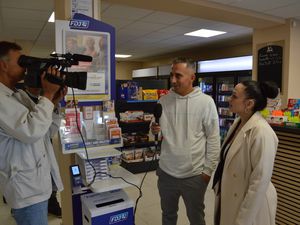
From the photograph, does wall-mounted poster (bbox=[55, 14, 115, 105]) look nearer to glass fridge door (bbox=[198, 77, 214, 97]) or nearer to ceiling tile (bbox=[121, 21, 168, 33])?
ceiling tile (bbox=[121, 21, 168, 33])

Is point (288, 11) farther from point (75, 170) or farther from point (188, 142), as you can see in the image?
point (75, 170)

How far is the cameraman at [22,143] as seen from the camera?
1186mm

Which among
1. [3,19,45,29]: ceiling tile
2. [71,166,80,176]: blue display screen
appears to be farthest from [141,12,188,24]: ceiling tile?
[71,166,80,176]: blue display screen

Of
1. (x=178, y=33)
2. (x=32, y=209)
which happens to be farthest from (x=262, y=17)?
(x=32, y=209)

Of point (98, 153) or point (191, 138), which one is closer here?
point (98, 153)

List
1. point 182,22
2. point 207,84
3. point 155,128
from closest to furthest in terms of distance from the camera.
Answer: point 155,128, point 182,22, point 207,84

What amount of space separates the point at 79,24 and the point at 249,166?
55.4 inches

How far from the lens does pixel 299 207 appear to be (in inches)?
89.2

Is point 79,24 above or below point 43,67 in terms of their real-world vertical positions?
above

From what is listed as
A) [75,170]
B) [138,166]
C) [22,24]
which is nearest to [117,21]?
[22,24]

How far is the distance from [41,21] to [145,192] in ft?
11.0

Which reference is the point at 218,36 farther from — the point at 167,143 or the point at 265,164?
the point at 265,164

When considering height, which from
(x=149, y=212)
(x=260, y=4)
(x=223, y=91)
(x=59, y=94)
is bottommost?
(x=149, y=212)

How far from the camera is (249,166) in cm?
149
